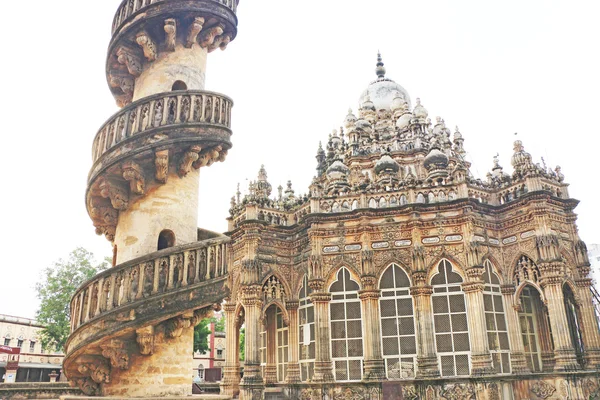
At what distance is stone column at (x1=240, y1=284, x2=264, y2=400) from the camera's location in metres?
17.2

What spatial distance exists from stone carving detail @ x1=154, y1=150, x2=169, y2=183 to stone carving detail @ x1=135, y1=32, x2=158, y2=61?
8.26 ft

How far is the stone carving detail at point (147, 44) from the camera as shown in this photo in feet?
31.1

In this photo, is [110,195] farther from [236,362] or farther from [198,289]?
[236,362]

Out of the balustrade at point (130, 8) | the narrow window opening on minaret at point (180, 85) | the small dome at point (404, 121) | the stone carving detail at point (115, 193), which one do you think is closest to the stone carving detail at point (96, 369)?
the stone carving detail at point (115, 193)

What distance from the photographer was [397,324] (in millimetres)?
17312

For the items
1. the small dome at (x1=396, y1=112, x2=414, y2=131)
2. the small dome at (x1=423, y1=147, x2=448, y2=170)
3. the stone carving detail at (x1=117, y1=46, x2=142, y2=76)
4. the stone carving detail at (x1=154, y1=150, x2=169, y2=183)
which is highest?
the small dome at (x1=396, y1=112, x2=414, y2=131)

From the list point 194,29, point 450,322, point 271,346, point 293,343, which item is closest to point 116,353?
point 194,29

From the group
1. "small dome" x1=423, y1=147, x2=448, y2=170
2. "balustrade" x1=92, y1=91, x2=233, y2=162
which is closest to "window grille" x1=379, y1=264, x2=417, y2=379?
"small dome" x1=423, y1=147, x2=448, y2=170

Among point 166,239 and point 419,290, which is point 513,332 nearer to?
point 419,290

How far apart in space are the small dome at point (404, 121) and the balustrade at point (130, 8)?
16.1m

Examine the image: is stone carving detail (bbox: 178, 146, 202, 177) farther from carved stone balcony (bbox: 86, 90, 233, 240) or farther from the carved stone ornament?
the carved stone ornament

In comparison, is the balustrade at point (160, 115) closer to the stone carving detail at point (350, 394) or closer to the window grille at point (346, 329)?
the window grille at point (346, 329)

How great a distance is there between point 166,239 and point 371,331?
398 inches

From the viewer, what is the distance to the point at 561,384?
15.8 meters
